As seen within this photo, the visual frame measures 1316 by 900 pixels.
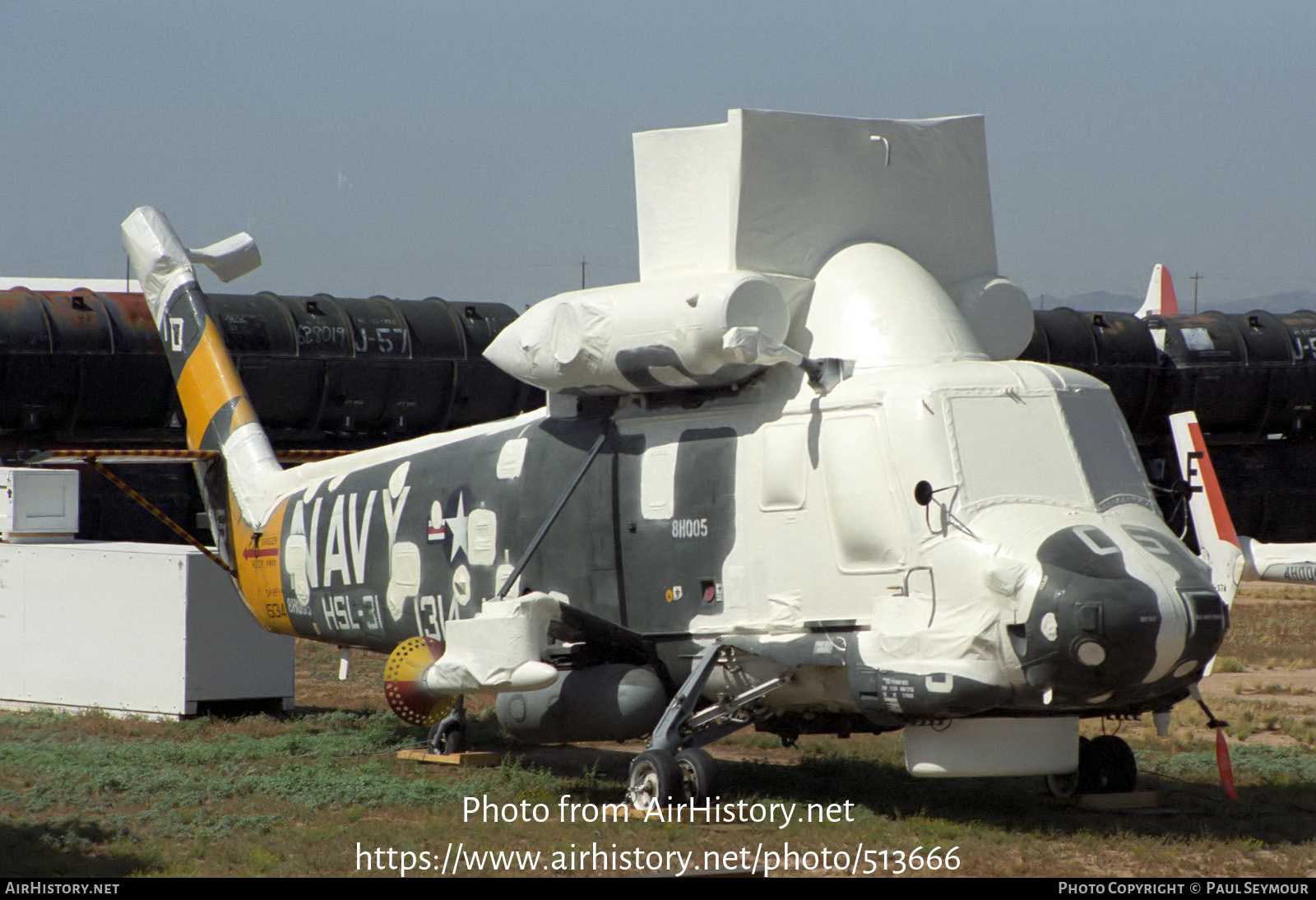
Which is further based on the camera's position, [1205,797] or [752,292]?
[1205,797]

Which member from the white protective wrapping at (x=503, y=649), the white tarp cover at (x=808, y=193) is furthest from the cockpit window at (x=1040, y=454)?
the white protective wrapping at (x=503, y=649)

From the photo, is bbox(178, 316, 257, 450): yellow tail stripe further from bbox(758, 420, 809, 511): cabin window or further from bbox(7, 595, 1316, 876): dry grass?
bbox(758, 420, 809, 511): cabin window

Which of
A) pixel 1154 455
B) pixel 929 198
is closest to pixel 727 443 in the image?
pixel 929 198

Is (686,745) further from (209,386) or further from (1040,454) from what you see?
(209,386)

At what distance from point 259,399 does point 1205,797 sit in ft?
51.8

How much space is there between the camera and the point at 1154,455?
27.7 metres

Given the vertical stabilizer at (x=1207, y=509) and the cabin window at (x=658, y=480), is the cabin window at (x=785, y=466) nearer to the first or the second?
the cabin window at (x=658, y=480)

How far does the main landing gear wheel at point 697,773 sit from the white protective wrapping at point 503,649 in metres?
0.99

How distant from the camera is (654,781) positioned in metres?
9.23

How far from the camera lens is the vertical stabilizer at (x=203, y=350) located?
13.9 m

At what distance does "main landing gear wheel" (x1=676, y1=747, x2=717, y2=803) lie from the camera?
29.9 feet

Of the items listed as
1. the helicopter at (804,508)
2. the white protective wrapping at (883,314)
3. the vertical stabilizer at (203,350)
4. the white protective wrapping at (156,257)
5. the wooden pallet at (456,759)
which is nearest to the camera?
the helicopter at (804,508)

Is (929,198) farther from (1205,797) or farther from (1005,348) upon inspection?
(1205,797)

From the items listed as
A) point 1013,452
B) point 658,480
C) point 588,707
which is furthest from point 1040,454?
point 588,707
